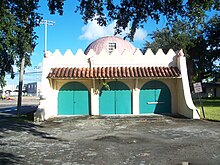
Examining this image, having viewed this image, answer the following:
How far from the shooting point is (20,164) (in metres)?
6.70

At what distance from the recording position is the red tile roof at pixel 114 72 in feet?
56.3

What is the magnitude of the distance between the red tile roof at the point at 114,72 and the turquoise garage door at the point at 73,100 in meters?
1.10

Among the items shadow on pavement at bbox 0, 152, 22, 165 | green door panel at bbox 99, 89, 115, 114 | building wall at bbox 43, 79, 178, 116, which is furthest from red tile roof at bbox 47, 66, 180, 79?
shadow on pavement at bbox 0, 152, 22, 165

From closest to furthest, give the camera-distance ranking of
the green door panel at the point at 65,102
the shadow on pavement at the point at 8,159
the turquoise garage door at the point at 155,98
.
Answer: the shadow on pavement at the point at 8,159, the green door panel at the point at 65,102, the turquoise garage door at the point at 155,98

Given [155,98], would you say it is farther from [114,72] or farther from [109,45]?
[109,45]

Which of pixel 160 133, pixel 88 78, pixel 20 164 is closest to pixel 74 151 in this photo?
pixel 20 164

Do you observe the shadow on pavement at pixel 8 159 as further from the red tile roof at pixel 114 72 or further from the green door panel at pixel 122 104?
the green door panel at pixel 122 104

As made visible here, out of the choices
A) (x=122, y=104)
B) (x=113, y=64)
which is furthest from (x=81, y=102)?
(x=113, y=64)

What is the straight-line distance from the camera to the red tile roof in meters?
17.2

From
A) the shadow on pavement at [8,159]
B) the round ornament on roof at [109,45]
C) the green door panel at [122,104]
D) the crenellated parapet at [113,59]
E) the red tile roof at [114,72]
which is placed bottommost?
the shadow on pavement at [8,159]

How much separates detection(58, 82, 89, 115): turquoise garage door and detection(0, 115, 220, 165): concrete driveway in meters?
4.60

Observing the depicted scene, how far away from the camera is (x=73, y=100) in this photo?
18.2 m

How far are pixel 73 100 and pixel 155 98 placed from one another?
5934 millimetres

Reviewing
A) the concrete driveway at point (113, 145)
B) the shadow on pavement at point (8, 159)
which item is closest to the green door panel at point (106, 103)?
the concrete driveway at point (113, 145)
